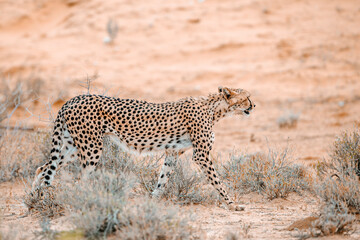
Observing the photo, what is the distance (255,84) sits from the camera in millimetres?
14219

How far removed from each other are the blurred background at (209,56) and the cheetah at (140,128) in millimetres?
4467

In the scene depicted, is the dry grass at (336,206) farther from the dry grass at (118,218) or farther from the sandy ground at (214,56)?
the sandy ground at (214,56)

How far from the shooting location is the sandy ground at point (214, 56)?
11955 mm

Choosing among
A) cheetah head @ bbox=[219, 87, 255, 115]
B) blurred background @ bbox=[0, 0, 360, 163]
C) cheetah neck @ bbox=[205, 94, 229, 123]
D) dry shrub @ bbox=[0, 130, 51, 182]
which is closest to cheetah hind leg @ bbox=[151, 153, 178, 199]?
cheetah neck @ bbox=[205, 94, 229, 123]

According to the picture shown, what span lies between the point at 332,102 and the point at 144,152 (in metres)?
9.01

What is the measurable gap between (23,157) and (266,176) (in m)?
3.68

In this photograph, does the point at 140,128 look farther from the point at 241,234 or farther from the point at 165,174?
the point at 241,234

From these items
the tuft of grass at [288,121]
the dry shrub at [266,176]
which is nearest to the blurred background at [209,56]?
the tuft of grass at [288,121]

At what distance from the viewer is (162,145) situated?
5.24 metres

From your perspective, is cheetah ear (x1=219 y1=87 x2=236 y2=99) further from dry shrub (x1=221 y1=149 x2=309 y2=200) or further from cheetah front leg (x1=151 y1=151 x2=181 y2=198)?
dry shrub (x1=221 y1=149 x2=309 y2=200)

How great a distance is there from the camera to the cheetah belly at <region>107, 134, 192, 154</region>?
511 cm

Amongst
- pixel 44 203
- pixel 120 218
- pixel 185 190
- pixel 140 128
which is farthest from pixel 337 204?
pixel 44 203

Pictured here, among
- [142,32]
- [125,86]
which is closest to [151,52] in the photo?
[142,32]

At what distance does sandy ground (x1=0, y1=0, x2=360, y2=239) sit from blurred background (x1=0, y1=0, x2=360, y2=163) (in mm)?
35
